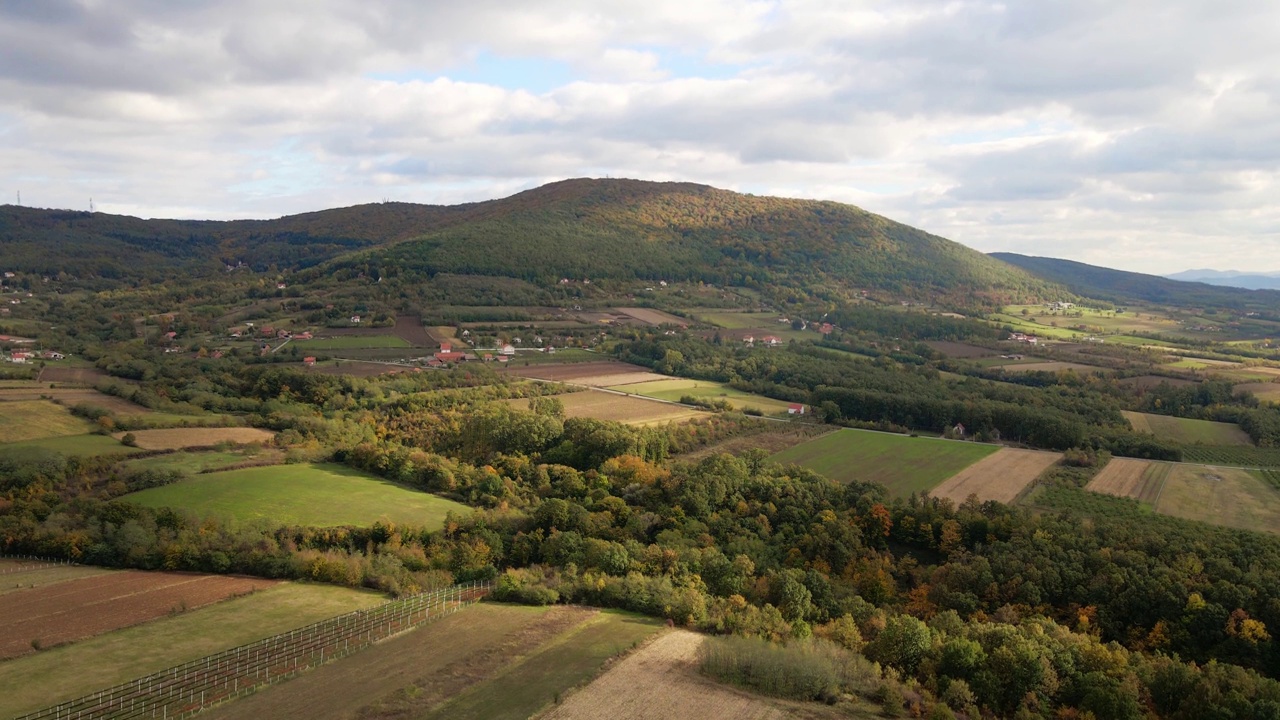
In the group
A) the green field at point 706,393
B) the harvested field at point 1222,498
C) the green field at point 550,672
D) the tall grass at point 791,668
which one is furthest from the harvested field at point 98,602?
the green field at point 706,393

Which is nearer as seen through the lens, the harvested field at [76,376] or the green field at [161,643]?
the green field at [161,643]

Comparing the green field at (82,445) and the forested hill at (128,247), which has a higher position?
the forested hill at (128,247)

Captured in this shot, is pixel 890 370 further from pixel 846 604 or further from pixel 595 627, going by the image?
pixel 595 627

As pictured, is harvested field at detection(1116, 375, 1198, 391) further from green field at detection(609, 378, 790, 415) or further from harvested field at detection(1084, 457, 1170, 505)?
green field at detection(609, 378, 790, 415)

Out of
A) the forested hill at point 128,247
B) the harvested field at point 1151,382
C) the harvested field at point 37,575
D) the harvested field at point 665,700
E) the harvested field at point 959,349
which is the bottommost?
the harvested field at point 37,575

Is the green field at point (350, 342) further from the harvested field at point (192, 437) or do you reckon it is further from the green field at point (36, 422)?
the green field at point (36, 422)

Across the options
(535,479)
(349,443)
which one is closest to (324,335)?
(349,443)
